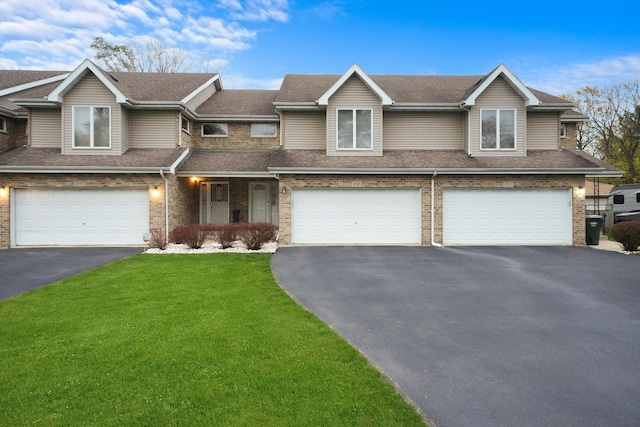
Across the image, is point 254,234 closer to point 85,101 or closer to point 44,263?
point 44,263

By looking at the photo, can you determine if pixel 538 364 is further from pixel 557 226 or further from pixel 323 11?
pixel 323 11

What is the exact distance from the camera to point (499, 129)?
15445 mm

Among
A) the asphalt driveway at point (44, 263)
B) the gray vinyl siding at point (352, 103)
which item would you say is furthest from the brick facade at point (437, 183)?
the asphalt driveway at point (44, 263)

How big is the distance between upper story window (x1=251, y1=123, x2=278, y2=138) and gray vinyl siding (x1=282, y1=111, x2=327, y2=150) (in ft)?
7.57

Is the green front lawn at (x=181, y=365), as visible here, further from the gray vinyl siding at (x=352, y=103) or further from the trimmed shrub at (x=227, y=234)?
the gray vinyl siding at (x=352, y=103)

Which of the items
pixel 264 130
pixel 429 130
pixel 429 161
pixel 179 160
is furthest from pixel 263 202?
pixel 429 130

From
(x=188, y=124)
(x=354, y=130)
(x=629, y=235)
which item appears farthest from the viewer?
(x=188, y=124)

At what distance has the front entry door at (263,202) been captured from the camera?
18.2 metres

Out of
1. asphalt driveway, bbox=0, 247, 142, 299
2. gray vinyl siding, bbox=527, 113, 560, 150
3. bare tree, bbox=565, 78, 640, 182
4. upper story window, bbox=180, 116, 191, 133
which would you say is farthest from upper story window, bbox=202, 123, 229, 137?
bare tree, bbox=565, 78, 640, 182

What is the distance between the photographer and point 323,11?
27.6 meters

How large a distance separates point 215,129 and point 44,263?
32.2 feet

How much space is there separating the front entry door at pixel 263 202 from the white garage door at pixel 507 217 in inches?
323

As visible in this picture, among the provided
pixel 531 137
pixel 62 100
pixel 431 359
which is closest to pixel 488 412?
pixel 431 359

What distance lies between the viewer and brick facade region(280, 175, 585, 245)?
557 inches
